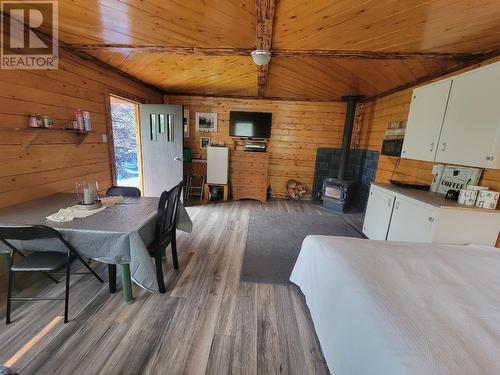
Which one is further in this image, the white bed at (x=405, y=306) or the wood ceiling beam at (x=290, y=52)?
the wood ceiling beam at (x=290, y=52)

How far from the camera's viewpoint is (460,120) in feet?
6.48

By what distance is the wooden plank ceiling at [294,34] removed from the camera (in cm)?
161

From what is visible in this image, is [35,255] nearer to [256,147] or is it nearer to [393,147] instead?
[256,147]

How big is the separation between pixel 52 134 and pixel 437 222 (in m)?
3.74

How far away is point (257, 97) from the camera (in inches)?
190

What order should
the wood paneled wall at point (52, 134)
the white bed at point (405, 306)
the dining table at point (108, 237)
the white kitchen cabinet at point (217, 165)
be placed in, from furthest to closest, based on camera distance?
the white kitchen cabinet at point (217, 165), the wood paneled wall at point (52, 134), the dining table at point (108, 237), the white bed at point (405, 306)

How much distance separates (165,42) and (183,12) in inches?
26.0

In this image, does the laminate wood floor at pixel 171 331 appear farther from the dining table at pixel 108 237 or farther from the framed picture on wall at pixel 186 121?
the framed picture on wall at pixel 186 121

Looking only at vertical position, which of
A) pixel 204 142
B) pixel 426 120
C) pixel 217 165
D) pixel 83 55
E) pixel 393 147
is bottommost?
pixel 217 165

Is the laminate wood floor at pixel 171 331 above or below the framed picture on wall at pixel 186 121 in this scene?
below

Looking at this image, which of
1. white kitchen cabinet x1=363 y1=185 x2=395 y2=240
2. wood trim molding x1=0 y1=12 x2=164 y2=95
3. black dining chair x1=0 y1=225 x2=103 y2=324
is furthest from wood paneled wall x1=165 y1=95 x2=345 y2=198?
black dining chair x1=0 y1=225 x2=103 y2=324

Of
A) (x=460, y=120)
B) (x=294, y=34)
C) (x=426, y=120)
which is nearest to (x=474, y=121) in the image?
(x=460, y=120)

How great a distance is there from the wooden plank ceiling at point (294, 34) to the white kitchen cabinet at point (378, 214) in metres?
1.54

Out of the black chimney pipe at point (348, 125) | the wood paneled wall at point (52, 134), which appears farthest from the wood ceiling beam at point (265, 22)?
the black chimney pipe at point (348, 125)
